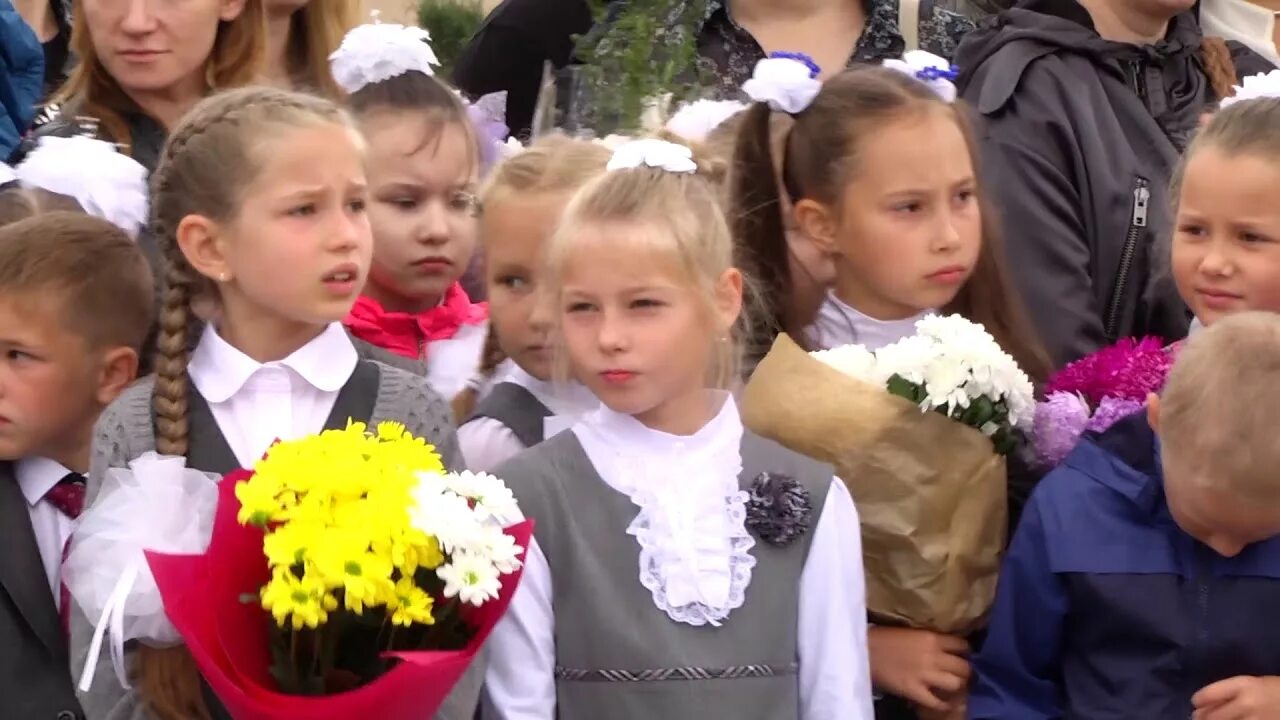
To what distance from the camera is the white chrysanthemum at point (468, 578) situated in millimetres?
2605

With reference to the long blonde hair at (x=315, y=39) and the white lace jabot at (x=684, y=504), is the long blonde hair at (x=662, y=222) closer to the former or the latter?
the white lace jabot at (x=684, y=504)

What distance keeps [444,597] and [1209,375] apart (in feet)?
4.45

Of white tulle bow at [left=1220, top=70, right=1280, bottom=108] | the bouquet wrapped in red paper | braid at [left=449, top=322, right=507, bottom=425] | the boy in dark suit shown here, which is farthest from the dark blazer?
white tulle bow at [left=1220, top=70, right=1280, bottom=108]

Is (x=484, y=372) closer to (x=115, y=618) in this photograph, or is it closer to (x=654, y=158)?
(x=654, y=158)

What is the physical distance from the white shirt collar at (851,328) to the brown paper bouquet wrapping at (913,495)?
0.43 meters

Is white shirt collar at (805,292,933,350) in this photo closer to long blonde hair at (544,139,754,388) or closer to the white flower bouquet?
the white flower bouquet

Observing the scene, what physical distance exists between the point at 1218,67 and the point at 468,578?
2704mm

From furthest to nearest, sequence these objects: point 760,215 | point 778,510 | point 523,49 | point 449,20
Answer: point 449,20
point 523,49
point 760,215
point 778,510

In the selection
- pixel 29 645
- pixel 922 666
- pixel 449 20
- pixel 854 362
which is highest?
pixel 854 362

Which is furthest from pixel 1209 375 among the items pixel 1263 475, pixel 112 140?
pixel 112 140

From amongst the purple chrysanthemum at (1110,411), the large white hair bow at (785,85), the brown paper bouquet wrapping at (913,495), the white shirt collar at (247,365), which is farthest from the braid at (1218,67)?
the white shirt collar at (247,365)

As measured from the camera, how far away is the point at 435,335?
13.6 feet

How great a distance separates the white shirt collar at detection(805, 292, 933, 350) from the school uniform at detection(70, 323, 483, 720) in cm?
96

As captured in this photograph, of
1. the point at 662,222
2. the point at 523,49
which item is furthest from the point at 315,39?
the point at 662,222
